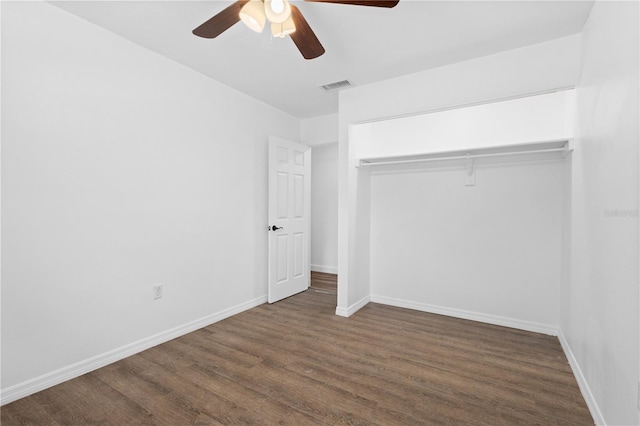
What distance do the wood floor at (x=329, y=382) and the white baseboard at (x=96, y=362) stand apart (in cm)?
5

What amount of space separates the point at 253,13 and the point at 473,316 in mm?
3383

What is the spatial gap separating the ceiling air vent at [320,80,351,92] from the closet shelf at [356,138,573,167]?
831 millimetres

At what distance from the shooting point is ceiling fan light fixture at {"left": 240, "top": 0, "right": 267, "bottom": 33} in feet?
5.76

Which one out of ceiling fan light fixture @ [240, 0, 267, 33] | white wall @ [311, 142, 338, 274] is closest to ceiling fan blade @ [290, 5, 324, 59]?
ceiling fan light fixture @ [240, 0, 267, 33]

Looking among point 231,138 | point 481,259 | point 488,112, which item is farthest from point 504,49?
point 231,138

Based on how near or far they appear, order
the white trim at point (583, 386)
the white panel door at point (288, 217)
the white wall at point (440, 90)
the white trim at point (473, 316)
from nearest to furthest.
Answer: the white trim at point (583, 386), the white wall at point (440, 90), the white trim at point (473, 316), the white panel door at point (288, 217)

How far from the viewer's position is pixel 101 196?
91.3 inches

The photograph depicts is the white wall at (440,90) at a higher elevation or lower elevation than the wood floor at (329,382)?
higher

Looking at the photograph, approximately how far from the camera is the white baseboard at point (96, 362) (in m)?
1.90

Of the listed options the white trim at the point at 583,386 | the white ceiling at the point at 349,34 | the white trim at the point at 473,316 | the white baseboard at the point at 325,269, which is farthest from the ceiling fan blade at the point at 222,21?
the white baseboard at the point at 325,269

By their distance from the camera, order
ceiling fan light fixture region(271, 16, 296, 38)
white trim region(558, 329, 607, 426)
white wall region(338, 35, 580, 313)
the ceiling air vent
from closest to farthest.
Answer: white trim region(558, 329, 607, 426) < ceiling fan light fixture region(271, 16, 296, 38) < white wall region(338, 35, 580, 313) < the ceiling air vent

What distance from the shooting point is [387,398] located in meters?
1.91

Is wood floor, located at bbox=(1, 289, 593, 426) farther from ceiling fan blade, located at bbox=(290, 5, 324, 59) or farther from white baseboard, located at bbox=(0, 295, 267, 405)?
ceiling fan blade, located at bbox=(290, 5, 324, 59)

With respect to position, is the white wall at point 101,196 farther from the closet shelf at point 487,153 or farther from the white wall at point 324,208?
the white wall at point 324,208
